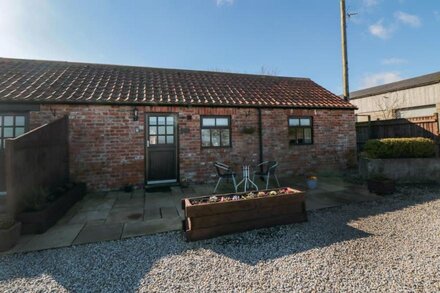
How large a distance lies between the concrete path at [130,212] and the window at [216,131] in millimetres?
1493

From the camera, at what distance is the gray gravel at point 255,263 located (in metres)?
2.54

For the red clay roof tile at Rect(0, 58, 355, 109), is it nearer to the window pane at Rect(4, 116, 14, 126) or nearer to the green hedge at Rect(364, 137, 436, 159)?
the window pane at Rect(4, 116, 14, 126)

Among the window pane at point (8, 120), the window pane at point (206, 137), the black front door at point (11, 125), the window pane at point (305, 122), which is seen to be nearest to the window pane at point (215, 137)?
the window pane at point (206, 137)

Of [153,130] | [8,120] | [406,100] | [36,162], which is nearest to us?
[36,162]

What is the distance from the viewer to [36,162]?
15.7 ft

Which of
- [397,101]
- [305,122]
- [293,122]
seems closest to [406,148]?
[305,122]

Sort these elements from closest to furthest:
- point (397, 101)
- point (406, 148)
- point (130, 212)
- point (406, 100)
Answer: point (130, 212), point (406, 148), point (406, 100), point (397, 101)

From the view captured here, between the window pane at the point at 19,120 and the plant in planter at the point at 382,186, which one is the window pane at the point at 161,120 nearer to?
the window pane at the point at 19,120

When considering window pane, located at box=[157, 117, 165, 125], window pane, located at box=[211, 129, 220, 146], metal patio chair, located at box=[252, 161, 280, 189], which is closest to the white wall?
metal patio chair, located at box=[252, 161, 280, 189]

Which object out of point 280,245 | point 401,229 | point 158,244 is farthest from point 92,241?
point 401,229

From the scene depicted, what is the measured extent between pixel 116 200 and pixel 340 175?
7.84 m

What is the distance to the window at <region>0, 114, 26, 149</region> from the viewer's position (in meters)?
6.07

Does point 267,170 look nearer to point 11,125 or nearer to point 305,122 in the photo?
A: point 305,122

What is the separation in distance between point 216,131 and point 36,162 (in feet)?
16.2
